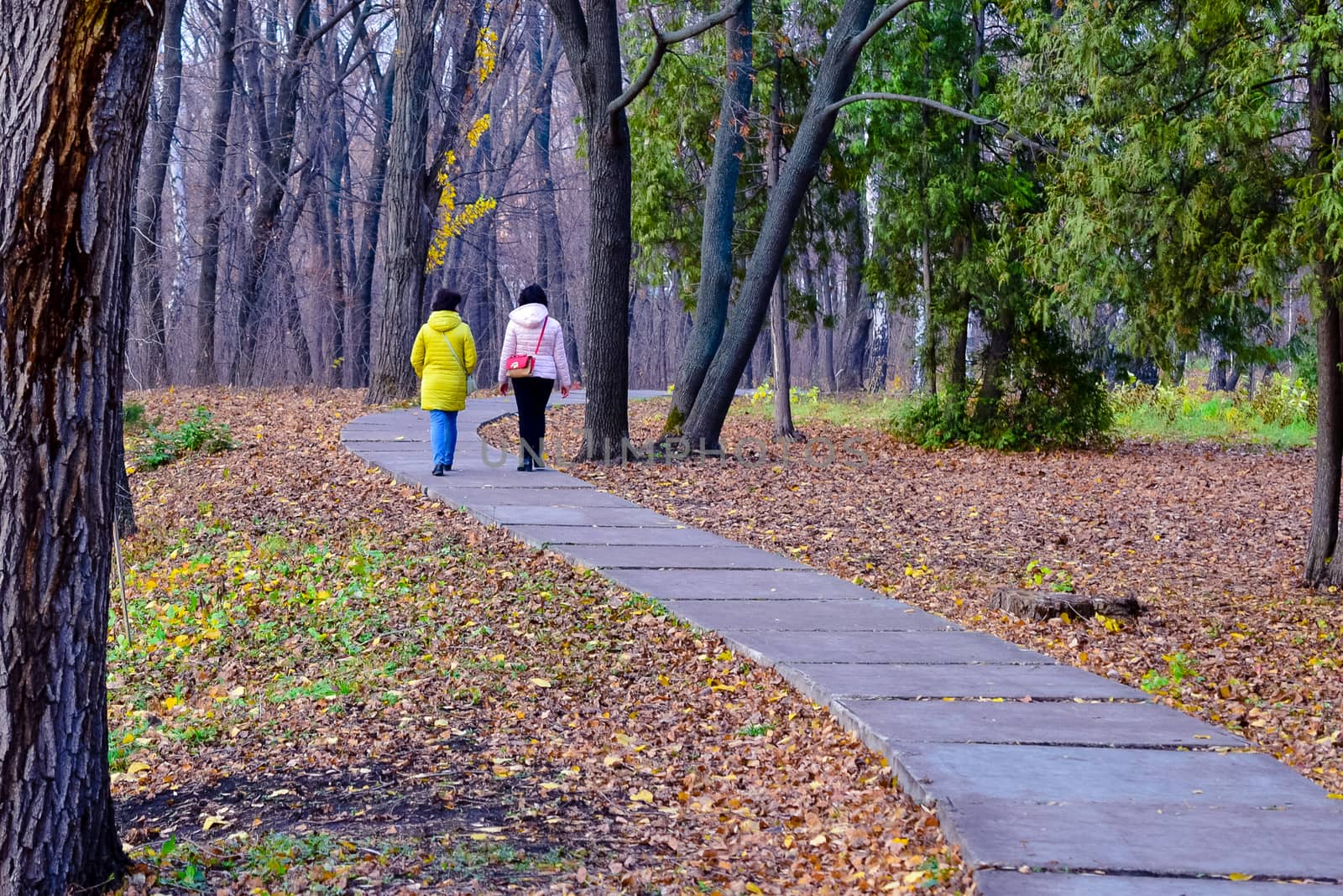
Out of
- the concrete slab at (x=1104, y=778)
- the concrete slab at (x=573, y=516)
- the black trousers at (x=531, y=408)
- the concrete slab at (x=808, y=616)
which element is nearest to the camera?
the concrete slab at (x=1104, y=778)

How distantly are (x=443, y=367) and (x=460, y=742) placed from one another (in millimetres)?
6543

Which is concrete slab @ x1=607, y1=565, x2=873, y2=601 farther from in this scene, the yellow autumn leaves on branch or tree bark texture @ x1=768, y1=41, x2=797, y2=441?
the yellow autumn leaves on branch

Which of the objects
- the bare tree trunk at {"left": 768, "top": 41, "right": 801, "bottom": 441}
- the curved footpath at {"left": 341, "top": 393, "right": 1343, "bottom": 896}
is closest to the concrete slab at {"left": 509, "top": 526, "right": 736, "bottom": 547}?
the curved footpath at {"left": 341, "top": 393, "right": 1343, "bottom": 896}

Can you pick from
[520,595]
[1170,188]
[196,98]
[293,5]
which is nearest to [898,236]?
[1170,188]

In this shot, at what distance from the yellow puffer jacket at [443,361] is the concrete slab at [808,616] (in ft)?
15.6

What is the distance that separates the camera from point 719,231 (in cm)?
1446

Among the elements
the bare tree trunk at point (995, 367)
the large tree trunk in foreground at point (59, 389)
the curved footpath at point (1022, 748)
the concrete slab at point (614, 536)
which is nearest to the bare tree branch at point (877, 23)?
the bare tree trunk at point (995, 367)

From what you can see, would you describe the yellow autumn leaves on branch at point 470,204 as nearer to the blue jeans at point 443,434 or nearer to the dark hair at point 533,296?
the dark hair at point 533,296

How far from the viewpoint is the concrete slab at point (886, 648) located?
5938 millimetres

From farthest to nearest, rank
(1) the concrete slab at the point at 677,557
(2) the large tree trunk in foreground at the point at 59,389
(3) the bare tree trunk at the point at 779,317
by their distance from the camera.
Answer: (3) the bare tree trunk at the point at 779,317 → (1) the concrete slab at the point at 677,557 → (2) the large tree trunk in foreground at the point at 59,389

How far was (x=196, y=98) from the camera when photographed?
31.4 m

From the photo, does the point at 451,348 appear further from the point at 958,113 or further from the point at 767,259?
the point at 958,113

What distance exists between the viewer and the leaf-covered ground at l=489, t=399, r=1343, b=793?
6.09m

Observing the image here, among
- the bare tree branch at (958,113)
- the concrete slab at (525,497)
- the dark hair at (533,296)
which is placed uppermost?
the bare tree branch at (958,113)
